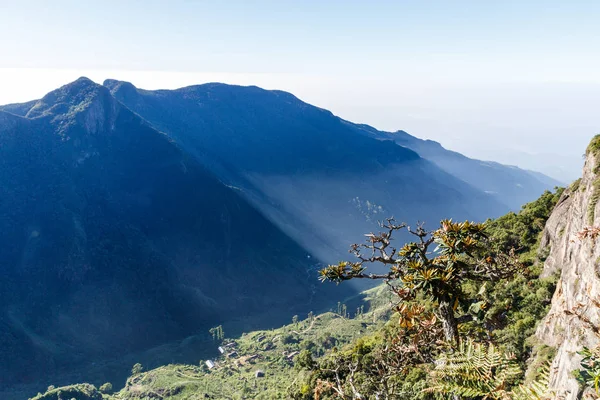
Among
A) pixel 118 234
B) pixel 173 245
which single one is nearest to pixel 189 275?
pixel 173 245

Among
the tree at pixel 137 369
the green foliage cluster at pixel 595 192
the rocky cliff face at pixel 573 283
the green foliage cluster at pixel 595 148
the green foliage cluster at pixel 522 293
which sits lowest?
the tree at pixel 137 369

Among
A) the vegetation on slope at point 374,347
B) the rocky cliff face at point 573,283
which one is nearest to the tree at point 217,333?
the vegetation on slope at point 374,347

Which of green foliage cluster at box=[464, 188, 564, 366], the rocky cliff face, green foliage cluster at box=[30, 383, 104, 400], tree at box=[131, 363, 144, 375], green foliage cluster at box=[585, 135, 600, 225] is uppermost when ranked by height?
green foliage cluster at box=[585, 135, 600, 225]

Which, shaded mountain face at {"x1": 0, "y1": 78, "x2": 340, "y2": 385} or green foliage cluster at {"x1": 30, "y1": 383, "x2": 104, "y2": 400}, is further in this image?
shaded mountain face at {"x1": 0, "y1": 78, "x2": 340, "y2": 385}

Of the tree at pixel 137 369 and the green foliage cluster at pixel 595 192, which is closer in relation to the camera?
the green foliage cluster at pixel 595 192

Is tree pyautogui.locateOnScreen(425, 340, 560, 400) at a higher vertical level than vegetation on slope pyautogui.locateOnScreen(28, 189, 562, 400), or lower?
higher

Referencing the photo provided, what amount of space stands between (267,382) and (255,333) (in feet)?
164

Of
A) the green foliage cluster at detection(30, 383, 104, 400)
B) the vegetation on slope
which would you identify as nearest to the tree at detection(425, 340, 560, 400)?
the vegetation on slope

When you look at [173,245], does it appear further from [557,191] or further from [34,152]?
[557,191]

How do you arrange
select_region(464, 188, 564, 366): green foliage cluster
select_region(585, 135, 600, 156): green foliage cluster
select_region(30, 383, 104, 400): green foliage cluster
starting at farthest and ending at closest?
1. select_region(30, 383, 104, 400): green foliage cluster
2. select_region(585, 135, 600, 156): green foliage cluster
3. select_region(464, 188, 564, 366): green foliage cluster

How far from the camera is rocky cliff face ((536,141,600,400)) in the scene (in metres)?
10.9

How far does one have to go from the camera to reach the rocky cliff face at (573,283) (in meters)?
10.9

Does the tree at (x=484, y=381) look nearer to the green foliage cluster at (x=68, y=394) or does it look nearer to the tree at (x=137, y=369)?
the green foliage cluster at (x=68, y=394)

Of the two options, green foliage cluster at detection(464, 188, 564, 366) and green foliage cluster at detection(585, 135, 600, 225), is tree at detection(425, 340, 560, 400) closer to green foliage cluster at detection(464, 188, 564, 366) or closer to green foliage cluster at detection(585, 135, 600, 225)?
green foliage cluster at detection(464, 188, 564, 366)
